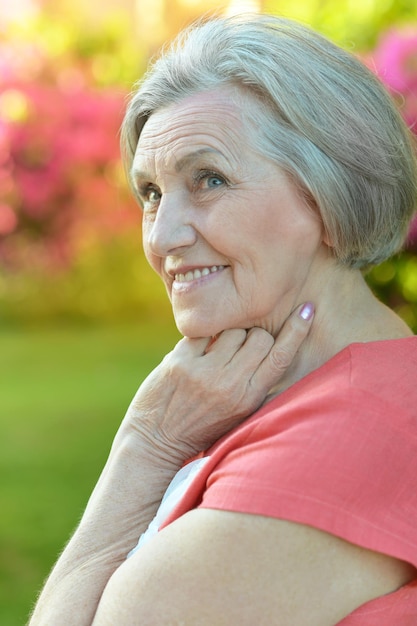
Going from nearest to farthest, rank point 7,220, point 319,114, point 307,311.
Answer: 1. point 319,114
2. point 307,311
3. point 7,220

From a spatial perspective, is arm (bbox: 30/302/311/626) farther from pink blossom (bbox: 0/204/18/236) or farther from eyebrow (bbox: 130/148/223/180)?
pink blossom (bbox: 0/204/18/236)

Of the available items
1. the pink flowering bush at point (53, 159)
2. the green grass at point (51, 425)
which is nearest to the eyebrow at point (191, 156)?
the green grass at point (51, 425)

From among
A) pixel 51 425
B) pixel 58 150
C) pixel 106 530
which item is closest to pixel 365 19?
Result: pixel 58 150

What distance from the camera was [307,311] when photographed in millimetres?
1807

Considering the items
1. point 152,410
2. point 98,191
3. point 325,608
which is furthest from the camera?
point 98,191

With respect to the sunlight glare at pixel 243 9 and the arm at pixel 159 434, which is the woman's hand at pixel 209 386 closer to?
the arm at pixel 159 434

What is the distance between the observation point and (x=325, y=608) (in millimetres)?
1481

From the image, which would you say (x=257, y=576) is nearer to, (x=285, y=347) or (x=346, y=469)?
(x=346, y=469)

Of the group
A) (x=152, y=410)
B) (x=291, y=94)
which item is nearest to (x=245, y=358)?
(x=152, y=410)

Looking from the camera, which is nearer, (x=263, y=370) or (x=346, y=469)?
(x=346, y=469)

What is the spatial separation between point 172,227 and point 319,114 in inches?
13.6

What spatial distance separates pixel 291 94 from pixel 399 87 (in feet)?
5.28

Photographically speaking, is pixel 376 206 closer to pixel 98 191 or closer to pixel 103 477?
pixel 103 477

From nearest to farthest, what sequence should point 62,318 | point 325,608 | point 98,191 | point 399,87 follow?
point 325,608, point 399,87, point 98,191, point 62,318
